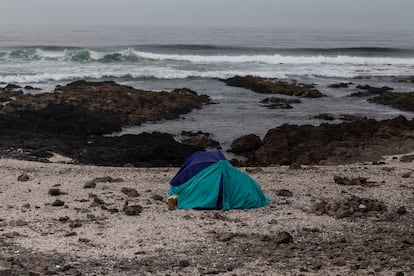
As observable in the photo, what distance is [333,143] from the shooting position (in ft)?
57.1

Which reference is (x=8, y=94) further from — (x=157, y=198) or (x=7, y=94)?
(x=157, y=198)

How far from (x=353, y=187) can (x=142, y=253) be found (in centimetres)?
571

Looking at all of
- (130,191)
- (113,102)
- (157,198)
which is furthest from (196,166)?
(113,102)

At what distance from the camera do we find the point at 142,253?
8.23m

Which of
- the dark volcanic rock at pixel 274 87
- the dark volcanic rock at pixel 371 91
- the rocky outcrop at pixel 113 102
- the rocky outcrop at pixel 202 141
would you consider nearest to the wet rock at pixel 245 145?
the rocky outcrop at pixel 202 141

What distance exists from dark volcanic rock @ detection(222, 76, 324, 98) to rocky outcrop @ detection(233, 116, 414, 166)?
441 inches

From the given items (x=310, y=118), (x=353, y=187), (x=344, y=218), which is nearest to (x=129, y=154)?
(x=353, y=187)

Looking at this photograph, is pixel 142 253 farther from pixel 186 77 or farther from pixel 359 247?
pixel 186 77

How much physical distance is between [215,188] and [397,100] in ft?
65.1

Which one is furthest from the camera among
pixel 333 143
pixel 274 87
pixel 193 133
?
pixel 274 87

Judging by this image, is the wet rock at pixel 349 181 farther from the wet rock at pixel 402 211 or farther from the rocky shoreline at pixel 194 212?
the wet rock at pixel 402 211

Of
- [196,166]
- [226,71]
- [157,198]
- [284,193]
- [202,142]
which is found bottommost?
[202,142]

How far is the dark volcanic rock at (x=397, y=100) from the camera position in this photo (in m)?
27.1

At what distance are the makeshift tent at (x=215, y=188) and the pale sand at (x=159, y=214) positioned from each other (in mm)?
236
